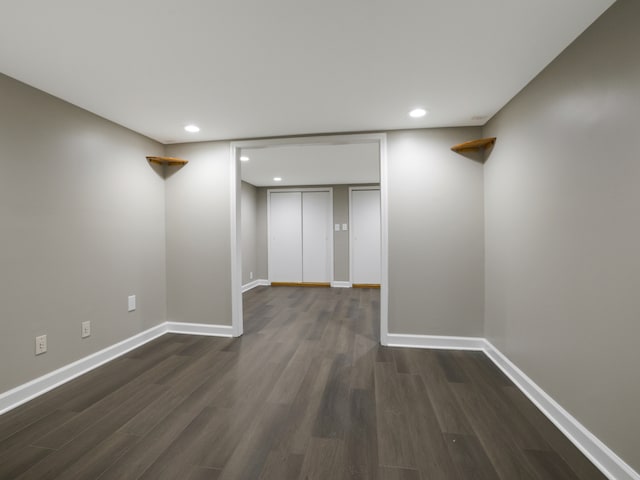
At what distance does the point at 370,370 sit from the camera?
2.44 m

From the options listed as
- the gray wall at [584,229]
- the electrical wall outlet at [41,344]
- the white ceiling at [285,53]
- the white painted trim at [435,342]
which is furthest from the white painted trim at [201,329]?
the gray wall at [584,229]

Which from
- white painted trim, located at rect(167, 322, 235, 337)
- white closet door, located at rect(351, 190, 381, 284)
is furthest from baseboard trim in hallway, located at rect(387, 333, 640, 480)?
white closet door, located at rect(351, 190, 381, 284)

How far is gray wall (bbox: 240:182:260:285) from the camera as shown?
5848mm

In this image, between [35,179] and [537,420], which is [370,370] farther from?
[35,179]

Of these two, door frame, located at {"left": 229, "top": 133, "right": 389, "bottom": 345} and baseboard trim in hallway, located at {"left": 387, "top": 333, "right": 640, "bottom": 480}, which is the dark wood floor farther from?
door frame, located at {"left": 229, "top": 133, "right": 389, "bottom": 345}

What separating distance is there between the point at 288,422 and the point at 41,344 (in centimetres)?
193

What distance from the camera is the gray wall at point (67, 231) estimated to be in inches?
75.1

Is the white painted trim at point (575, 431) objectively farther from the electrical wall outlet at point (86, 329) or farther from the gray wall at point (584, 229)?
the electrical wall outlet at point (86, 329)

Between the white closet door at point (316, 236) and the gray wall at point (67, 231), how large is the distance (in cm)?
359

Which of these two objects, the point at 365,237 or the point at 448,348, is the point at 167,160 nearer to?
the point at 448,348

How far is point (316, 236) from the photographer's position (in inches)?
251

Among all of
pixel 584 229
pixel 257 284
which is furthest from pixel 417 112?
pixel 257 284

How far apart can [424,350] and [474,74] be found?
244 centimetres

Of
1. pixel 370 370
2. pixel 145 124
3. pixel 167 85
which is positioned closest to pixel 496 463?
pixel 370 370
